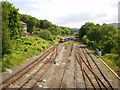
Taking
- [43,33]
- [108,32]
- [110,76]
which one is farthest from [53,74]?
[43,33]

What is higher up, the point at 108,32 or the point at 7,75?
the point at 108,32

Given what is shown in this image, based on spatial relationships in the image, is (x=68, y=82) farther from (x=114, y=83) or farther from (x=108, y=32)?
(x=108, y=32)

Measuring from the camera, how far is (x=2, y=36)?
19.3 metres

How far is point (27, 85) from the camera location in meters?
12.7

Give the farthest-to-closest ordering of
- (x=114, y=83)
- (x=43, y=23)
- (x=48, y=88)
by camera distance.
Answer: (x=43, y=23)
(x=114, y=83)
(x=48, y=88)

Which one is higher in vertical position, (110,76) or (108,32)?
(108,32)

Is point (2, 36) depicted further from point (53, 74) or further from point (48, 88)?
point (48, 88)

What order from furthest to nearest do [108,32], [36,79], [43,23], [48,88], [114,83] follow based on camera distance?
[43,23], [108,32], [36,79], [114,83], [48,88]

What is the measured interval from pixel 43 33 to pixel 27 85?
2064 inches

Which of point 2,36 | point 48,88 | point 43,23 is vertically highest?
point 43,23

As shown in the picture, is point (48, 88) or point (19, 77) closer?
point (48, 88)

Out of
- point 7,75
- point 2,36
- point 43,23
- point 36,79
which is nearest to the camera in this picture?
point 36,79

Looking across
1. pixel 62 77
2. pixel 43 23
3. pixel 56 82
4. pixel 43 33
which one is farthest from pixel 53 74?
pixel 43 23

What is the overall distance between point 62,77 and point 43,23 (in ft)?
314
